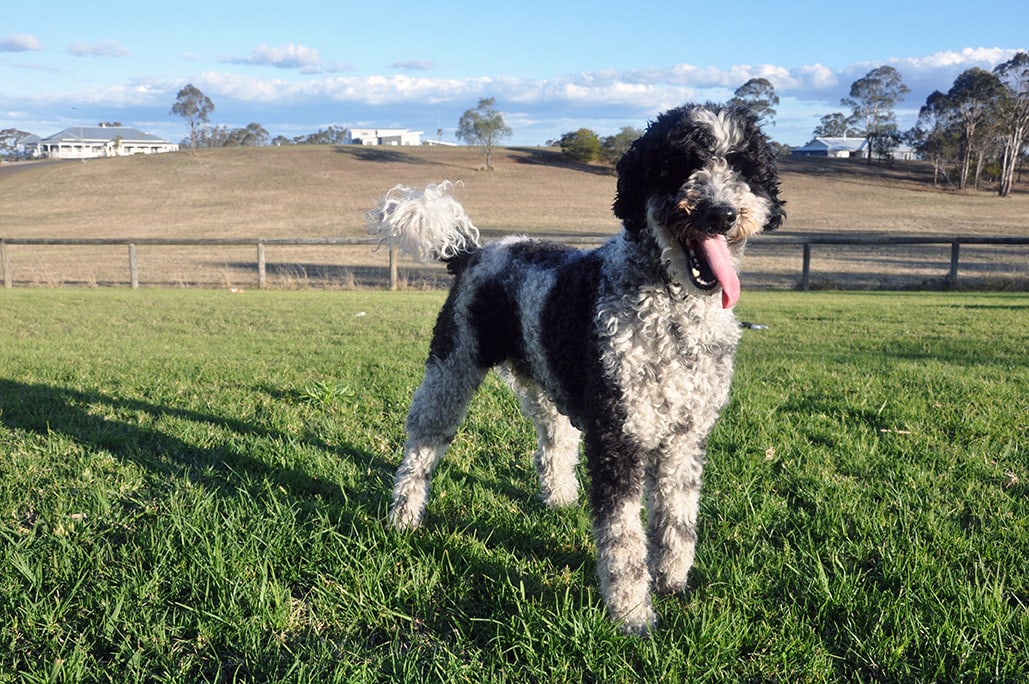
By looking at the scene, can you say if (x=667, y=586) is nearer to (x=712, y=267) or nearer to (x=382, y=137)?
(x=712, y=267)

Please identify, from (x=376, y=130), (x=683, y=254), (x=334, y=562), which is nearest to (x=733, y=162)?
(x=683, y=254)

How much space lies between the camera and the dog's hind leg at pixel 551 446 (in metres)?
4.55

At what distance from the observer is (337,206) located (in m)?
54.8

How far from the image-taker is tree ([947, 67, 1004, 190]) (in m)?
68.4

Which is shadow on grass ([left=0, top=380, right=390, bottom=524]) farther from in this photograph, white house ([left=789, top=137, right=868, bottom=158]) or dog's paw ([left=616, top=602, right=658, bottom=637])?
white house ([left=789, top=137, right=868, bottom=158])

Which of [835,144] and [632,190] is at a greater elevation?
[835,144]

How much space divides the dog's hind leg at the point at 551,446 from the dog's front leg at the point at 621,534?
1181 millimetres

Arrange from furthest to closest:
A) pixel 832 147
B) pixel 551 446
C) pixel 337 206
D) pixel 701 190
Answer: pixel 832 147
pixel 337 206
pixel 551 446
pixel 701 190

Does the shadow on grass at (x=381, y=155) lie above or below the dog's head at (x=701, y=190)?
above

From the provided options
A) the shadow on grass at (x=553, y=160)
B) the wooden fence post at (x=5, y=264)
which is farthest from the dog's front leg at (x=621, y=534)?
the shadow on grass at (x=553, y=160)

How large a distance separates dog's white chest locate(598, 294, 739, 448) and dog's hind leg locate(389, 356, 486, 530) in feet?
4.20

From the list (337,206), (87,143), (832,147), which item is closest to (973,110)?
(832,147)

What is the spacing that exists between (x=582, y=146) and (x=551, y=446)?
83913mm

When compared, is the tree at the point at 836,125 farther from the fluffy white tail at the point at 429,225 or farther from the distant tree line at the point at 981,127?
the fluffy white tail at the point at 429,225
